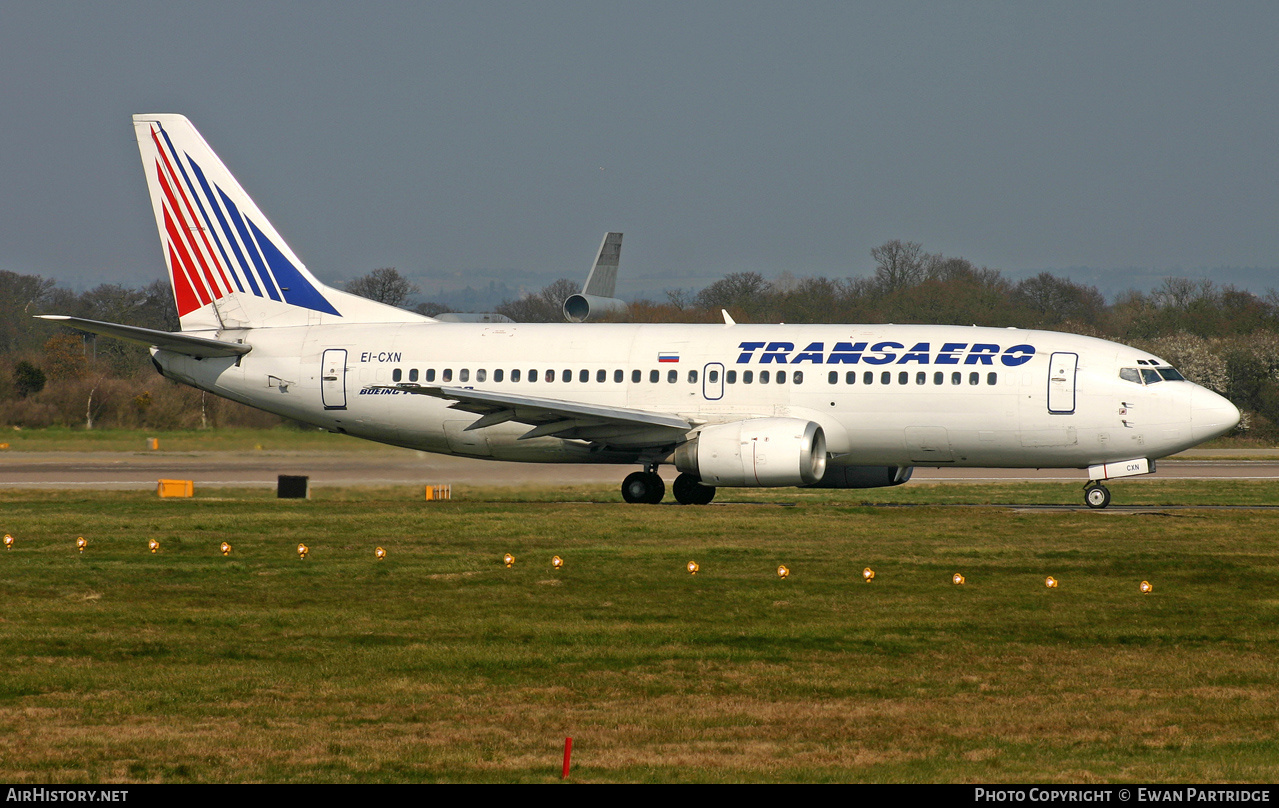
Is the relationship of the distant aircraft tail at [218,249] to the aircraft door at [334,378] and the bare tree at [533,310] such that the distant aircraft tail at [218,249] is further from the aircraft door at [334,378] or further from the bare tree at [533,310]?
the bare tree at [533,310]

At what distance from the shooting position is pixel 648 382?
97.5 ft

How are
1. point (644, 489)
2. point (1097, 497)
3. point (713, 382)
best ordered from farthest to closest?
1. point (644, 489)
2. point (713, 382)
3. point (1097, 497)

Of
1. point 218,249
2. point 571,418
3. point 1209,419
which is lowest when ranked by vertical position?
point 571,418

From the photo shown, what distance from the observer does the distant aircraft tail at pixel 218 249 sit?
32062mm

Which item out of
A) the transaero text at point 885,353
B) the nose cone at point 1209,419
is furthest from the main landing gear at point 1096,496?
the transaero text at point 885,353

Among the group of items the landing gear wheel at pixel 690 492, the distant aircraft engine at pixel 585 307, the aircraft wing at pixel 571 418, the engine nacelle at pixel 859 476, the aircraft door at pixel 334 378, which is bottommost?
the landing gear wheel at pixel 690 492

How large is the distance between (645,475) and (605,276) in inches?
2560

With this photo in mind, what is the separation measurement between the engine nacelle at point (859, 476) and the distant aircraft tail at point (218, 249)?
10.7 meters

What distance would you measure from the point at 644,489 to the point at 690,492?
1.06 metres

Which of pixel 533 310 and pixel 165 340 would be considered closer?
pixel 165 340

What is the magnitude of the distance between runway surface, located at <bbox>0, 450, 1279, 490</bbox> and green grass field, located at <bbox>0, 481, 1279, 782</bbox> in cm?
956

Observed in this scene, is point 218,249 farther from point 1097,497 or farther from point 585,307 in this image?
point 585,307

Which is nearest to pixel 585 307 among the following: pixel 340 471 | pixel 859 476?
pixel 340 471

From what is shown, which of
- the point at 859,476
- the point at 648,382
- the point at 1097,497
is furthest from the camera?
the point at 859,476
